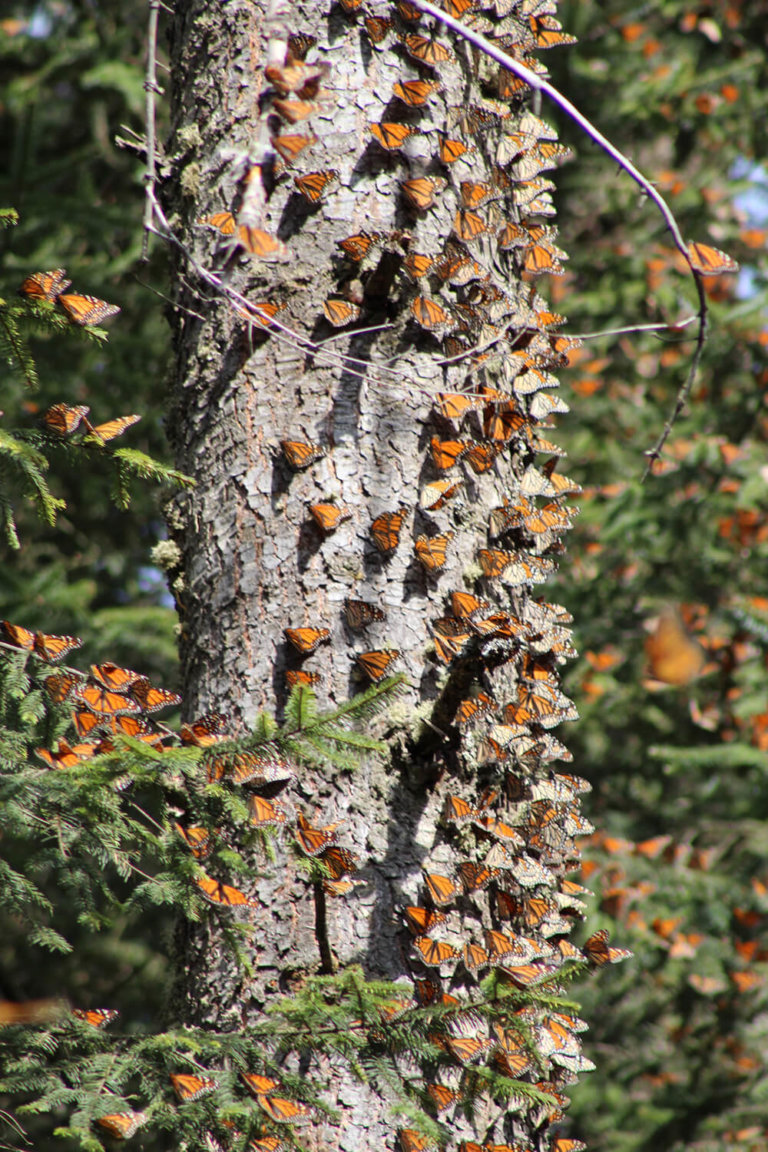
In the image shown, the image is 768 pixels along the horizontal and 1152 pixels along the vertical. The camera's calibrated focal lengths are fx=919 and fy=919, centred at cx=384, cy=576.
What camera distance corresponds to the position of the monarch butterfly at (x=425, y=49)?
1944 millimetres

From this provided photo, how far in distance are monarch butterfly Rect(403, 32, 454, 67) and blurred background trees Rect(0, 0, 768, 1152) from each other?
8.46 feet

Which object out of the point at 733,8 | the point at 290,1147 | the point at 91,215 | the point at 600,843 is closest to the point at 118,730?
the point at 290,1147

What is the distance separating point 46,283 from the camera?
5.50 ft

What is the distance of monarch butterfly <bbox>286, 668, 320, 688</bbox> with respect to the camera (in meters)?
1.68

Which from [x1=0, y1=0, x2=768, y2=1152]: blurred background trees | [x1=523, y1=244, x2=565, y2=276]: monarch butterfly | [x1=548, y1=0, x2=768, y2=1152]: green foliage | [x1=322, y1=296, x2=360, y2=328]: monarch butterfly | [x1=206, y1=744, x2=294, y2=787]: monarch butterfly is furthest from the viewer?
[x1=548, y1=0, x2=768, y2=1152]: green foliage

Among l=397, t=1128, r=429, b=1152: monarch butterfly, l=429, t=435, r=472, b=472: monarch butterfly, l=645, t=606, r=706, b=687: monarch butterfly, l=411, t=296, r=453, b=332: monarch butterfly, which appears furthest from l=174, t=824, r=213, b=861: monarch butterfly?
l=645, t=606, r=706, b=687: monarch butterfly

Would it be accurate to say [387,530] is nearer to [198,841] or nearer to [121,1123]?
[198,841]

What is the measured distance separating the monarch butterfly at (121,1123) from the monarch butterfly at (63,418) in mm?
1159

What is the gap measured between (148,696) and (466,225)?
3.84 feet

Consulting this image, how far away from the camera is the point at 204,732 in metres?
1.61

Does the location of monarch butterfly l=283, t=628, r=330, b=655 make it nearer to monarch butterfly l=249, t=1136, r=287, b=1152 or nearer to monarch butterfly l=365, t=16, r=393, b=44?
monarch butterfly l=249, t=1136, r=287, b=1152

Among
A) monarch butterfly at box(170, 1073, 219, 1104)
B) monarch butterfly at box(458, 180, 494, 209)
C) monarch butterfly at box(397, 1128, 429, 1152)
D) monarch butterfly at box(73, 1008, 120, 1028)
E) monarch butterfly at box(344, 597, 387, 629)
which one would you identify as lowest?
monarch butterfly at box(397, 1128, 429, 1152)

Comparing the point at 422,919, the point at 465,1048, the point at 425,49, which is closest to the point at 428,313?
the point at 425,49

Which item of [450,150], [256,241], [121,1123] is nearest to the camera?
[256,241]
